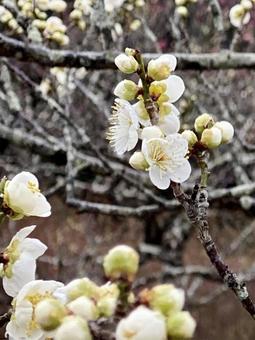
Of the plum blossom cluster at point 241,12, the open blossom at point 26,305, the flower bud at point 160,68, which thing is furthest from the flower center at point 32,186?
the plum blossom cluster at point 241,12

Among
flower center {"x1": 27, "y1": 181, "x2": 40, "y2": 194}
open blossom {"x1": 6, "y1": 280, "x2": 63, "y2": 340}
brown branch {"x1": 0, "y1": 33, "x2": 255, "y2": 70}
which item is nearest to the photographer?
open blossom {"x1": 6, "y1": 280, "x2": 63, "y2": 340}

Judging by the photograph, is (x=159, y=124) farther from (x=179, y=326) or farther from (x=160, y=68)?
(x=179, y=326)

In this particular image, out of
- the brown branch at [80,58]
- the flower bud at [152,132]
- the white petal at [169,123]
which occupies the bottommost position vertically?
the flower bud at [152,132]

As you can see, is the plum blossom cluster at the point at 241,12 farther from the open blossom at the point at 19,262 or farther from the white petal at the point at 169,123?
the open blossom at the point at 19,262

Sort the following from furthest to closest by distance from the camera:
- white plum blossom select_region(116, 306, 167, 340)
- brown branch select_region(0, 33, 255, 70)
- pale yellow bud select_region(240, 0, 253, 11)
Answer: pale yellow bud select_region(240, 0, 253, 11), brown branch select_region(0, 33, 255, 70), white plum blossom select_region(116, 306, 167, 340)

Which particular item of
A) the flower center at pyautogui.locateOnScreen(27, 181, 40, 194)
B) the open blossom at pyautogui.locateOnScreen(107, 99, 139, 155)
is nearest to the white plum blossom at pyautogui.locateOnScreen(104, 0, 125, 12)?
the open blossom at pyautogui.locateOnScreen(107, 99, 139, 155)

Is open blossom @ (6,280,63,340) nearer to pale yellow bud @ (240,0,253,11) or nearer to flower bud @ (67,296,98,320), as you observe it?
flower bud @ (67,296,98,320)
